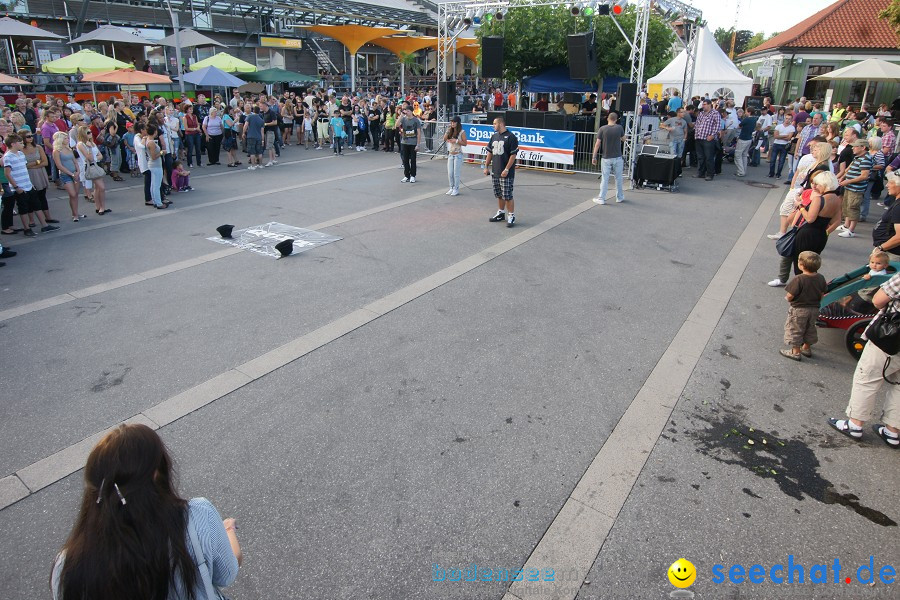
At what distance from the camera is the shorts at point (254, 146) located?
1568 centimetres

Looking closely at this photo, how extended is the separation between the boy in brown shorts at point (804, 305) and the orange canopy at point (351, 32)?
90.1 ft

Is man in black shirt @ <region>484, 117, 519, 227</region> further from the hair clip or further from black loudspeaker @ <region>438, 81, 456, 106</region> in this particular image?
black loudspeaker @ <region>438, 81, 456, 106</region>

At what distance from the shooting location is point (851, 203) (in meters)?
9.72

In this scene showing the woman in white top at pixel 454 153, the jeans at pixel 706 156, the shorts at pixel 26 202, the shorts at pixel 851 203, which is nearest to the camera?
the shorts at pixel 26 202

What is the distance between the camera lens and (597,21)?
1878 centimetres

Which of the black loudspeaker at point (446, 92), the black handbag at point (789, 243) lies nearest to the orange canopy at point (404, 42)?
the black loudspeaker at point (446, 92)

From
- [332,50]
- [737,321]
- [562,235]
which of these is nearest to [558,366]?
[737,321]

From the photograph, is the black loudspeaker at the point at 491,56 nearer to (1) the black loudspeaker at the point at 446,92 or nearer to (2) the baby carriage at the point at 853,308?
(1) the black loudspeaker at the point at 446,92

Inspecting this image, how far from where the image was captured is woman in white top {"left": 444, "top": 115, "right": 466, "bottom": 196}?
39.7 feet

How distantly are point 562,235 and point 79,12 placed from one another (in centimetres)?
2563

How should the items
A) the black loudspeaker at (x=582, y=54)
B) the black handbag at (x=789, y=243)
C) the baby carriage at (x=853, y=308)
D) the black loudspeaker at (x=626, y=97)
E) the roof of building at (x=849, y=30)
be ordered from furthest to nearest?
the roof of building at (x=849, y=30)
the black loudspeaker at (x=582, y=54)
the black loudspeaker at (x=626, y=97)
the black handbag at (x=789, y=243)
the baby carriage at (x=853, y=308)

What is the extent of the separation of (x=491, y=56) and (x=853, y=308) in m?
15.5

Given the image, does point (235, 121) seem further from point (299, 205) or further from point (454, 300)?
point (454, 300)

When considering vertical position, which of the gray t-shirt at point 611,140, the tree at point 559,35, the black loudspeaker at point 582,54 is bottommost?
the gray t-shirt at point 611,140
